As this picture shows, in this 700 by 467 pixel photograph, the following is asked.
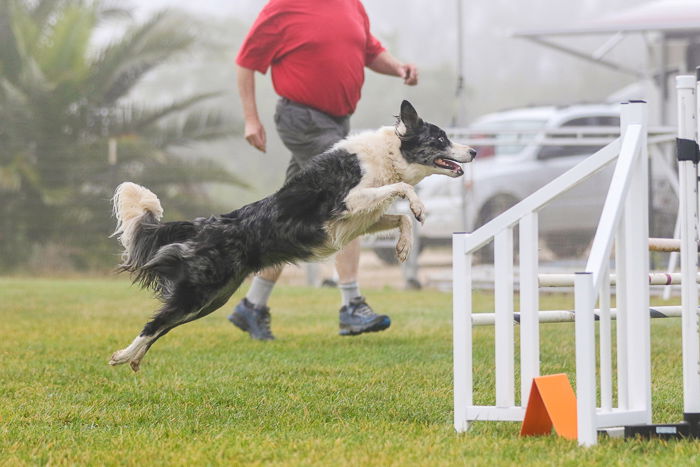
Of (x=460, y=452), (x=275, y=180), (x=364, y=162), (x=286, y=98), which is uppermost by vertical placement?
(x=275, y=180)

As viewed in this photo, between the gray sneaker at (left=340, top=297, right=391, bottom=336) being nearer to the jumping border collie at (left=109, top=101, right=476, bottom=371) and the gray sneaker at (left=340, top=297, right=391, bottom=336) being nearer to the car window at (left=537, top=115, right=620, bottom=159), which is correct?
the jumping border collie at (left=109, top=101, right=476, bottom=371)

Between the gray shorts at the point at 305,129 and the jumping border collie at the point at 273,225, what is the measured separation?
847 millimetres

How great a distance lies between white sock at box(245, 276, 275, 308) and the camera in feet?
19.2

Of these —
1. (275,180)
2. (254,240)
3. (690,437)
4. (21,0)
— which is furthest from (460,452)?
(275,180)

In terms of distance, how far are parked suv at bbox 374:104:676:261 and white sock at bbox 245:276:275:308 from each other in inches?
150

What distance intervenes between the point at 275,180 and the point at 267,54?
28.3 metres

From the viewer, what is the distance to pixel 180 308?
13.7ft

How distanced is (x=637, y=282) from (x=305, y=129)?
105 inches

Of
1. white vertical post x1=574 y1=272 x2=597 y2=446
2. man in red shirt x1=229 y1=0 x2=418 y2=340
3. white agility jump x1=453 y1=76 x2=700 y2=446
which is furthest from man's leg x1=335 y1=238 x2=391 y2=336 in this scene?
white vertical post x1=574 y1=272 x2=597 y2=446

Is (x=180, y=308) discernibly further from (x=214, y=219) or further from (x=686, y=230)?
(x=686, y=230)

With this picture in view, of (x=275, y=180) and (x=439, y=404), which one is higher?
(x=275, y=180)

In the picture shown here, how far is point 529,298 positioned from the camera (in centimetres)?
329

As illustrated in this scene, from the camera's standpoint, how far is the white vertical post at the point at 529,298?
327cm

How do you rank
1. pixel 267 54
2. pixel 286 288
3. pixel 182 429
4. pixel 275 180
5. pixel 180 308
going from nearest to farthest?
pixel 182 429, pixel 180 308, pixel 267 54, pixel 286 288, pixel 275 180
